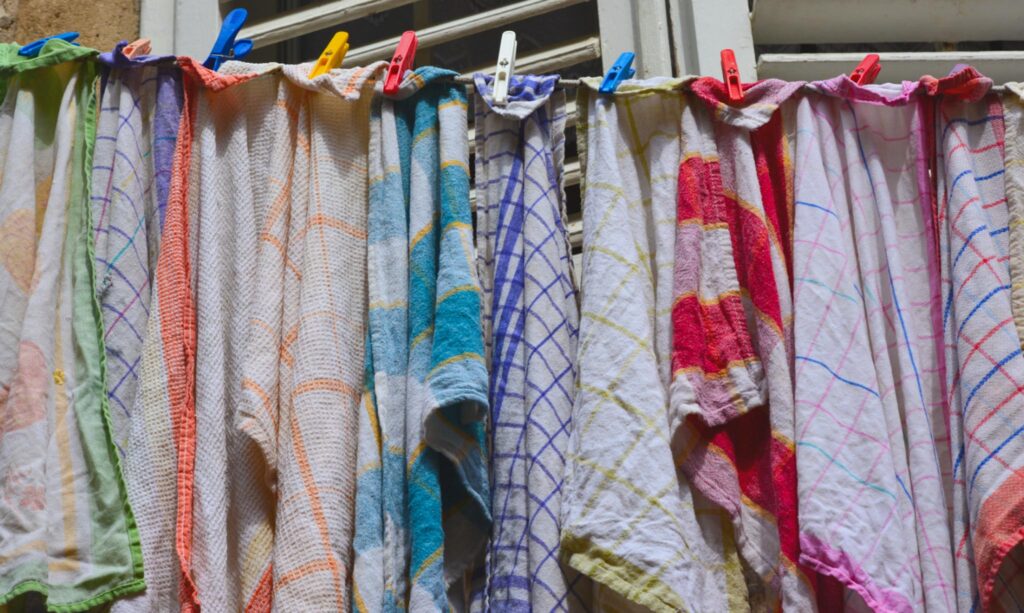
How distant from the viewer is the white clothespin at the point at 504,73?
151 centimetres

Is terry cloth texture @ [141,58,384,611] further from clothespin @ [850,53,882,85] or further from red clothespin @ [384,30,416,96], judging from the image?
clothespin @ [850,53,882,85]

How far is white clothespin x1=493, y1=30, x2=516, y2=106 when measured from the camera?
151 centimetres

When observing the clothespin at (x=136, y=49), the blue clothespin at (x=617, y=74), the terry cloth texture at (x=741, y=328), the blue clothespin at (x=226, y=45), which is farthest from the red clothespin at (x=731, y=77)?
the clothespin at (x=136, y=49)

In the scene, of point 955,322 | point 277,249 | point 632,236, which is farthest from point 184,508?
point 955,322

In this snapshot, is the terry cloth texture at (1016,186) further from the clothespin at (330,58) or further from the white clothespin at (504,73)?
the clothespin at (330,58)

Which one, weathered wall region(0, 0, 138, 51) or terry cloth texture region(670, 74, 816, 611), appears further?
weathered wall region(0, 0, 138, 51)

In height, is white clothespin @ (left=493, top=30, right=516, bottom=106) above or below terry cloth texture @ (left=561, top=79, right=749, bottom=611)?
above

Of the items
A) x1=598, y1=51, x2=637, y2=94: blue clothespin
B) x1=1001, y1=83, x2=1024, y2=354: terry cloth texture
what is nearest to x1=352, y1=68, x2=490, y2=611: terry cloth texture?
x1=598, y1=51, x2=637, y2=94: blue clothespin

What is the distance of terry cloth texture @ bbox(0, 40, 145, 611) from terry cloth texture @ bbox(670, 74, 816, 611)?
1.95ft

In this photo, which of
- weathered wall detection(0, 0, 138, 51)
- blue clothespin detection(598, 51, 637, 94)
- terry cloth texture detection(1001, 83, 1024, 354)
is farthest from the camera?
weathered wall detection(0, 0, 138, 51)

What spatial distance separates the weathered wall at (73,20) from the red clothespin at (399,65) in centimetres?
65

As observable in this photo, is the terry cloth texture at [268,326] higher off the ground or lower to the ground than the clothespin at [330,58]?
lower

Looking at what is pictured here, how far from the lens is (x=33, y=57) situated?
5.08 ft

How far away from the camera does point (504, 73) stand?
1.53 metres
